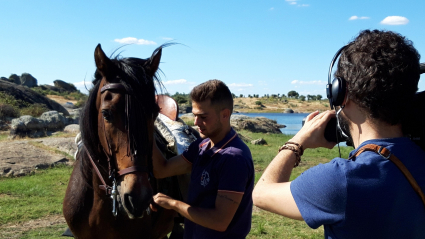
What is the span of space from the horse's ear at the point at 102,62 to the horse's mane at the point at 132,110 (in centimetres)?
6

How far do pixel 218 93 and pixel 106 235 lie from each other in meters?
1.49

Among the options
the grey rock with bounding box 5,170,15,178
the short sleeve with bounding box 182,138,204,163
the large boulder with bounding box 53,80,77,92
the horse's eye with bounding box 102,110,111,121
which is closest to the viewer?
the horse's eye with bounding box 102,110,111,121

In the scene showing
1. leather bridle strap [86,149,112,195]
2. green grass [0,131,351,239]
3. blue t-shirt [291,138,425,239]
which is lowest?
green grass [0,131,351,239]

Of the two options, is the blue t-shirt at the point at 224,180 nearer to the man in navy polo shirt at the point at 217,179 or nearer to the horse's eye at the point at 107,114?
the man in navy polo shirt at the point at 217,179

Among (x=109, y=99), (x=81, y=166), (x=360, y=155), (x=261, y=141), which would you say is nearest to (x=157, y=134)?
(x=81, y=166)

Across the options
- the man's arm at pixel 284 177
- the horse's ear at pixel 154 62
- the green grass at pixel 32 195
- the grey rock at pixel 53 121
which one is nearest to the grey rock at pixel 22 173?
the green grass at pixel 32 195

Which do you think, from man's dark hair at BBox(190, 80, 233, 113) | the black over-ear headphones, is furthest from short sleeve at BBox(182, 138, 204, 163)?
the black over-ear headphones

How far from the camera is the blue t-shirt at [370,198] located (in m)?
1.26

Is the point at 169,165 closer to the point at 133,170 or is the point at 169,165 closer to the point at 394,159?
the point at 133,170

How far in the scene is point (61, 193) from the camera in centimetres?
776

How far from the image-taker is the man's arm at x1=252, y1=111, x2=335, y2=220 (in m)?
1.41

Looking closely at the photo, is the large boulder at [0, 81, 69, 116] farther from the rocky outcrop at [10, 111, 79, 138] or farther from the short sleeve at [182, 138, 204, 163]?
the short sleeve at [182, 138, 204, 163]

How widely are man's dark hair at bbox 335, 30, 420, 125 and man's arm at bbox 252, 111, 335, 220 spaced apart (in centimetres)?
25

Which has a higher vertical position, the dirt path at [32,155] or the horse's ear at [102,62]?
the horse's ear at [102,62]
